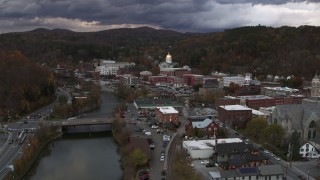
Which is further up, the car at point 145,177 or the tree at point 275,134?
the tree at point 275,134

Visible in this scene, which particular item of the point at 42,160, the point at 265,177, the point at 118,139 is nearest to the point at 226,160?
the point at 265,177

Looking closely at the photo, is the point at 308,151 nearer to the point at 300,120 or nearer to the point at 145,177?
the point at 300,120

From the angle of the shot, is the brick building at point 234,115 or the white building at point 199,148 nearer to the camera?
the white building at point 199,148

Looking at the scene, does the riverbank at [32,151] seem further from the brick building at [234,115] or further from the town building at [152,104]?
the brick building at [234,115]

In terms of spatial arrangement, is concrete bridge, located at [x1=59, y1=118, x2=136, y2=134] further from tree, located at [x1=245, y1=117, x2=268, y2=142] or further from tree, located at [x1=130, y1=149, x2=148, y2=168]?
tree, located at [x1=130, y1=149, x2=148, y2=168]

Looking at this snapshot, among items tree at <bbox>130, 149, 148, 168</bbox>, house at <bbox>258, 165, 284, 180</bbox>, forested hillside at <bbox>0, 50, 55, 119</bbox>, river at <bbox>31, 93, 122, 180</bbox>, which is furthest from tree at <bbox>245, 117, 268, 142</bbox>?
forested hillside at <bbox>0, 50, 55, 119</bbox>

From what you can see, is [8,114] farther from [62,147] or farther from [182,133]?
[182,133]

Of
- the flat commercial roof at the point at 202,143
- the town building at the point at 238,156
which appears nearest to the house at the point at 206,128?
the flat commercial roof at the point at 202,143
